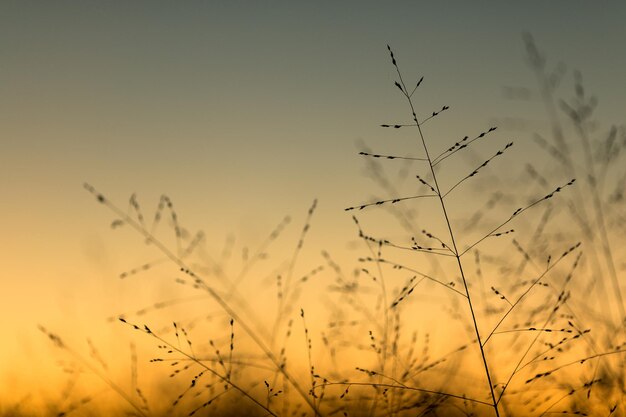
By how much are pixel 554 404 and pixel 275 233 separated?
1625 millimetres

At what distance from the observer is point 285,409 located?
324 centimetres

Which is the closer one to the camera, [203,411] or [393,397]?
[393,397]

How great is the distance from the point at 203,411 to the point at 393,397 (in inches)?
77.3

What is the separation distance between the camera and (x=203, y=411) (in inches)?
181

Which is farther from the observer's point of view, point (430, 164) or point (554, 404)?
point (554, 404)

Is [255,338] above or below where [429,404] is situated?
above

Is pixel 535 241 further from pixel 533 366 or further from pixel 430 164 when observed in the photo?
pixel 430 164

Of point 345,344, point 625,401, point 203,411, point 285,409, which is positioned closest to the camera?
point 625,401

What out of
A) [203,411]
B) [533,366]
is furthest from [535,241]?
[203,411]

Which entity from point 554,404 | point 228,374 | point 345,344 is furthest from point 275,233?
point 554,404

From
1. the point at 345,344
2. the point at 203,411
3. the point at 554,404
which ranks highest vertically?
the point at 345,344

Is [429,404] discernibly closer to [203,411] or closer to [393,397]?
[393,397]

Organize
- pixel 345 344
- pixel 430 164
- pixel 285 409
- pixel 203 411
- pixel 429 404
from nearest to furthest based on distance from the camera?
pixel 430 164
pixel 429 404
pixel 285 409
pixel 345 344
pixel 203 411

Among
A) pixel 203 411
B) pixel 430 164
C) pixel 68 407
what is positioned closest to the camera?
pixel 430 164
